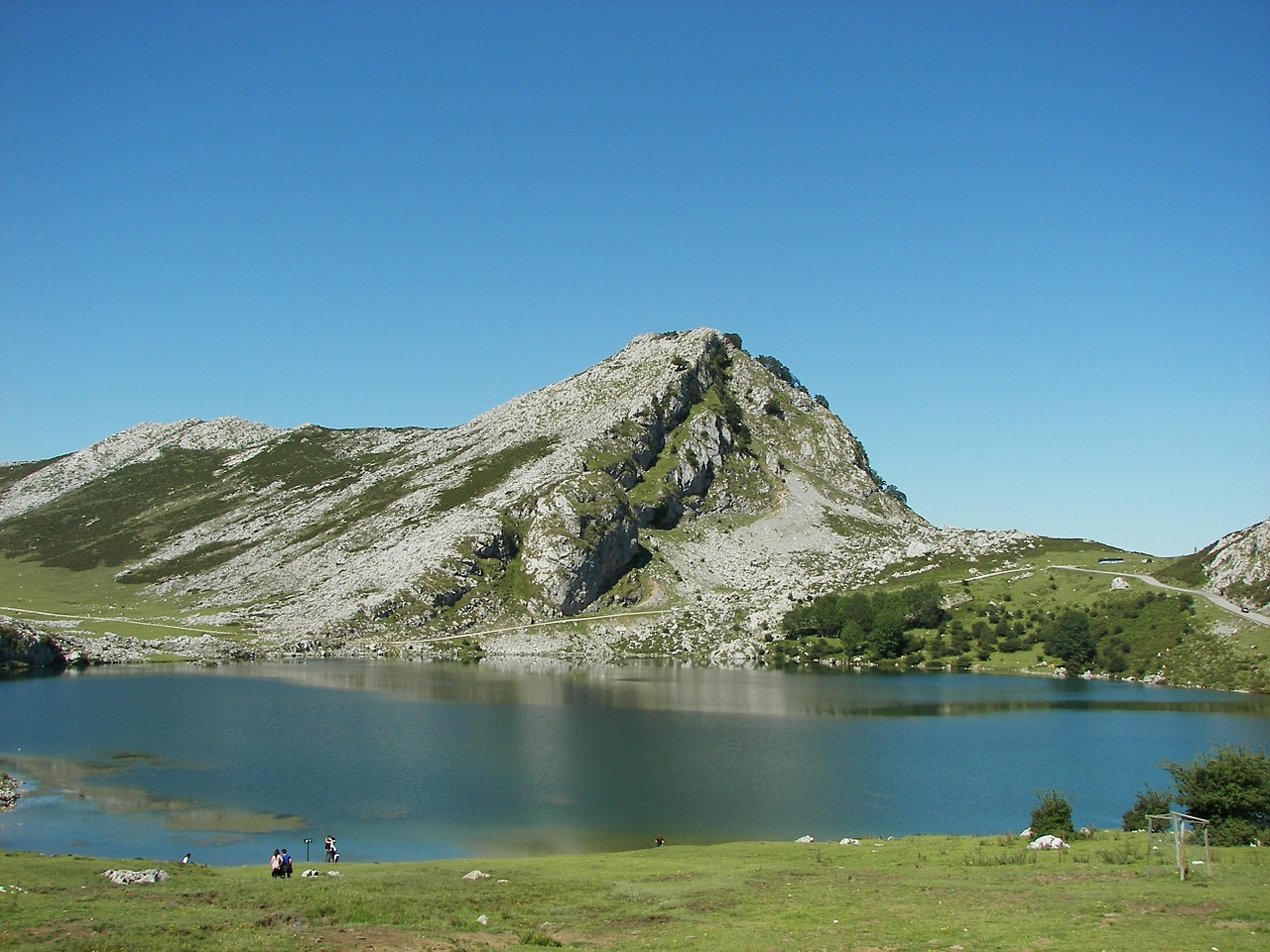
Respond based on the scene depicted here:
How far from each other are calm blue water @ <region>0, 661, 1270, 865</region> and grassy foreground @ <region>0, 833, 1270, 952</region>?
1204cm

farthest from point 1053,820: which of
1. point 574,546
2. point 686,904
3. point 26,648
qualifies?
point 574,546

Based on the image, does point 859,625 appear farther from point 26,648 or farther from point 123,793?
point 26,648

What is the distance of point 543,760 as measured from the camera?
222 ft

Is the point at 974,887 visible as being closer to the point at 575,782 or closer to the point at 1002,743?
the point at 575,782

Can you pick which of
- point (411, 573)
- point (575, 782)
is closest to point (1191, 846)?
point (575, 782)

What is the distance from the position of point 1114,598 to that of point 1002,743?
87.8 metres

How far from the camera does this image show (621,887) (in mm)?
32781

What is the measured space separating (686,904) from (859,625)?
135501 millimetres

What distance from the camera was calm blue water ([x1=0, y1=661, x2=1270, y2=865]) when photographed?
49656 mm

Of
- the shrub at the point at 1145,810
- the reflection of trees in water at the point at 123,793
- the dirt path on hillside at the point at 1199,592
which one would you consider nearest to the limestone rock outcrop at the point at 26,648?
the reflection of trees in water at the point at 123,793

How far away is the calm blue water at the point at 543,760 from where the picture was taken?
49.7m

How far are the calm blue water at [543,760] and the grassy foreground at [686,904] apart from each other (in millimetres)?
12043

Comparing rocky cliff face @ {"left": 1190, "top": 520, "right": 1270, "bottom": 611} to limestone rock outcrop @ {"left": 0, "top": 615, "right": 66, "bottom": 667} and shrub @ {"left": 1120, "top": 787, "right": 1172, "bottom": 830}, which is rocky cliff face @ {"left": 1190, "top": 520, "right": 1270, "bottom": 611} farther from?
limestone rock outcrop @ {"left": 0, "top": 615, "right": 66, "bottom": 667}

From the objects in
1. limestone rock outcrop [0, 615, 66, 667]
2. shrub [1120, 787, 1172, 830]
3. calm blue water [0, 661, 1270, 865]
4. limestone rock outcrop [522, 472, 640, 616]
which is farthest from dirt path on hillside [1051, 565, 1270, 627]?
limestone rock outcrop [0, 615, 66, 667]
